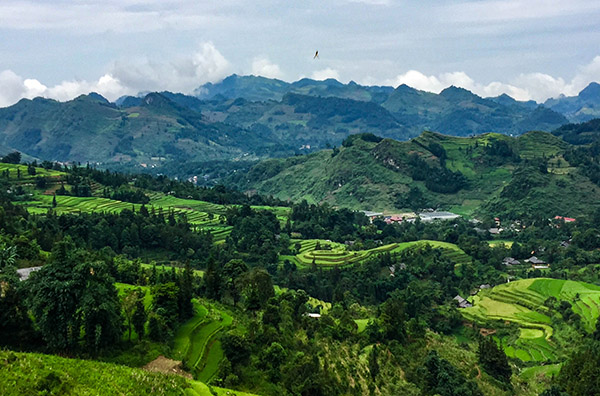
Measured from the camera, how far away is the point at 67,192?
89.1 meters

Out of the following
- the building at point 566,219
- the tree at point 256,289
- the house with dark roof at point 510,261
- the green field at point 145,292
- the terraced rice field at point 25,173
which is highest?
the terraced rice field at point 25,173

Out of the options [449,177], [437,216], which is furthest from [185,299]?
[449,177]

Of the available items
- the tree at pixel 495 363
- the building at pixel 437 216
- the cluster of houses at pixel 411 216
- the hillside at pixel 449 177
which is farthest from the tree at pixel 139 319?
the hillside at pixel 449 177

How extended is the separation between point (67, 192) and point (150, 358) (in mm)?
75405

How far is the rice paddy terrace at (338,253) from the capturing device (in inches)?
2872

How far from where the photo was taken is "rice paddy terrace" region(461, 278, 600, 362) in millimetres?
47969

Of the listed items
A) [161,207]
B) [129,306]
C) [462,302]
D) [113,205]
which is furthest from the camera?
[161,207]

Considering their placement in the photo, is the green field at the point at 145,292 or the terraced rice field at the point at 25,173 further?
the terraced rice field at the point at 25,173

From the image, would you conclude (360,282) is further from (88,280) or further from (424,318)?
(88,280)

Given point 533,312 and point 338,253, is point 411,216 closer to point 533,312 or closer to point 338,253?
point 338,253

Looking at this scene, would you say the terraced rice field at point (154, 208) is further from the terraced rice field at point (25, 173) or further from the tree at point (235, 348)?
the tree at point (235, 348)

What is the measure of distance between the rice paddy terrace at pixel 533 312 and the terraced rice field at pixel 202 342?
3214 cm

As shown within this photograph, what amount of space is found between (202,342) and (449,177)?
12747cm

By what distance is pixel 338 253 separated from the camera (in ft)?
251
